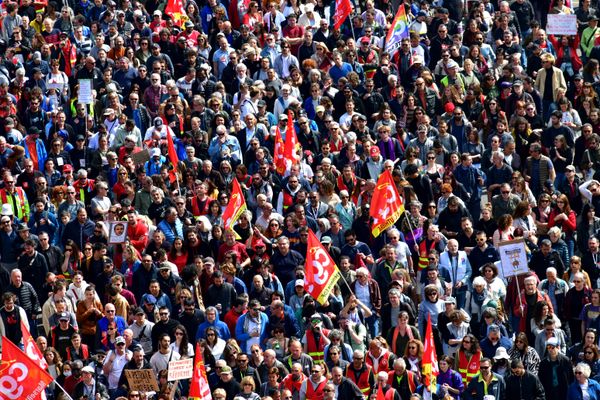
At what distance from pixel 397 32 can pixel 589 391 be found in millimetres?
10492

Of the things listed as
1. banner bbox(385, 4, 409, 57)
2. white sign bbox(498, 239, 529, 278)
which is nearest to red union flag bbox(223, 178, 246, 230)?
white sign bbox(498, 239, 529, 278)

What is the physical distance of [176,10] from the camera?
37.4 m

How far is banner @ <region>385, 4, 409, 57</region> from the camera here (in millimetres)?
36594

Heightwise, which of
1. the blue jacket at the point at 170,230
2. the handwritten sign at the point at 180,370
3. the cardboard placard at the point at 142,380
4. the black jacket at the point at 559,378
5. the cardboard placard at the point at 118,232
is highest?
the cardboard placard at the point at 118,232

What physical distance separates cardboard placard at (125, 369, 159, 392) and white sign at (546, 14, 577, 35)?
1259 cm

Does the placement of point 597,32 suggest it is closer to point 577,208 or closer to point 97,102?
point 577,208

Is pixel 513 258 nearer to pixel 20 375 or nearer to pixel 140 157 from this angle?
pixel 140 157

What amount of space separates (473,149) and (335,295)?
5.15 meters

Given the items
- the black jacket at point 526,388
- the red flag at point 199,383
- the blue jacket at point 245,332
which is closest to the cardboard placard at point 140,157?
the blue jacket at point 245,332

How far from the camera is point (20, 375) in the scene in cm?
2628

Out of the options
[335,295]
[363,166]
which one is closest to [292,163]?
[363,166]

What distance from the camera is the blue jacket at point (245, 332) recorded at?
2886 cm

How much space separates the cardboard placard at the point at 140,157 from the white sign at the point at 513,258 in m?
5.93

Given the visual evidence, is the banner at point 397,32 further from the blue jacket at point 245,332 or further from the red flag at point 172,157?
the blue jacket at point 245,332
